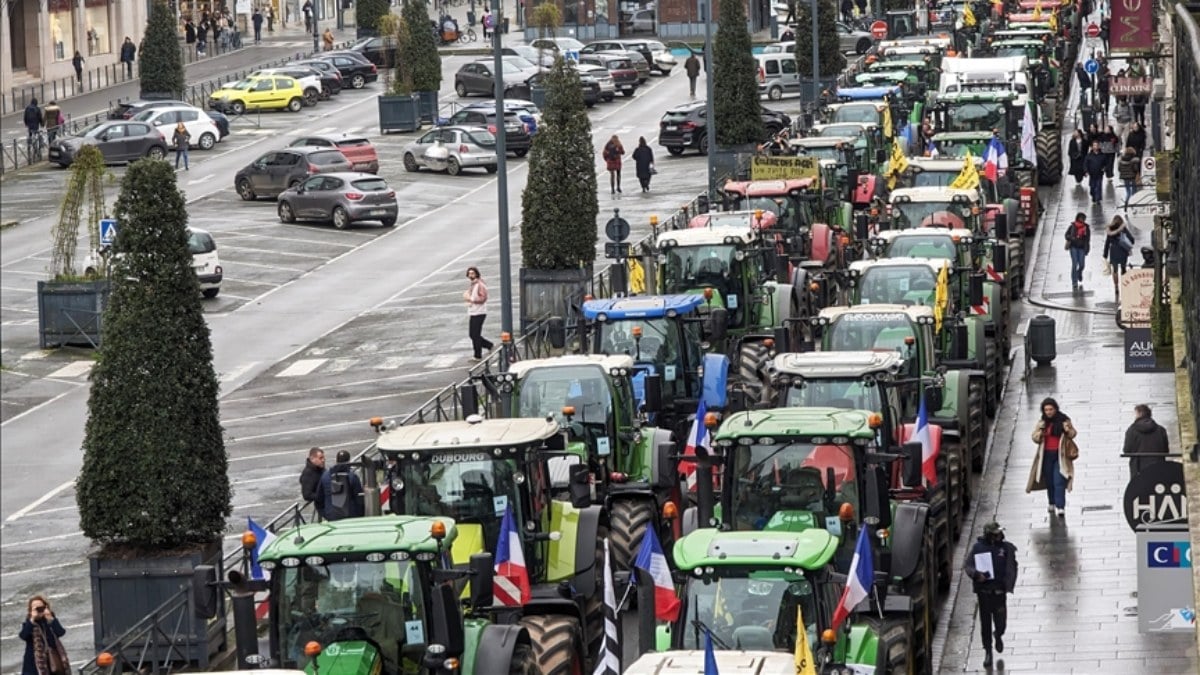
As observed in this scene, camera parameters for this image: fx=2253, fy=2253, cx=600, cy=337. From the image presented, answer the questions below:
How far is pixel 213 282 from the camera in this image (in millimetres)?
43531

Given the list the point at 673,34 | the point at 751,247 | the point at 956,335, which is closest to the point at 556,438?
the point at 956,335

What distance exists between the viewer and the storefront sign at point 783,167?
3962 centimetres

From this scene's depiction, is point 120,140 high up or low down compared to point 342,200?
up

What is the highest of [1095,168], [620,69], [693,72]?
[620,69]

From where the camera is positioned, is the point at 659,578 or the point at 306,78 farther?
the point at 306,78

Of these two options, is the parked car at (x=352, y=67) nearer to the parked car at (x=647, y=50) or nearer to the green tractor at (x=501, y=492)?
the parked car at (x=647, y=50)

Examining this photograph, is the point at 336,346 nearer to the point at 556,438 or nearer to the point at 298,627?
the point at 556,438

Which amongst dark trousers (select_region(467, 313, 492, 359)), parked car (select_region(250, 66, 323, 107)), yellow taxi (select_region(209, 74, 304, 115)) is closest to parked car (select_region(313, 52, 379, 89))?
parked car (select_region(250, 66, 323, 107))

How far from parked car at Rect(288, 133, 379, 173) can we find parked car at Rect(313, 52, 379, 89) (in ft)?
69.0

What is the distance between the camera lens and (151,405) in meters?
19.5

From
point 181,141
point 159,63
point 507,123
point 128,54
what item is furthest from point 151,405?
point 128,54

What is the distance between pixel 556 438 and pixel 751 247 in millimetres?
12781

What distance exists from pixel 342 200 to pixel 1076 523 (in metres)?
29.3

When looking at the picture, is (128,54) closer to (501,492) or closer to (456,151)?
(456,151)
